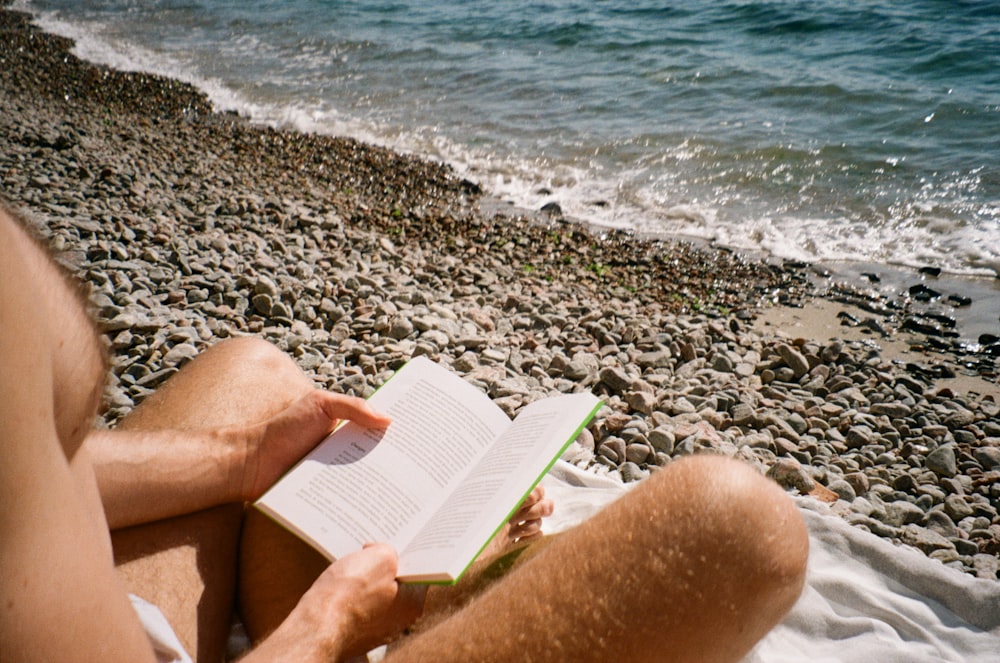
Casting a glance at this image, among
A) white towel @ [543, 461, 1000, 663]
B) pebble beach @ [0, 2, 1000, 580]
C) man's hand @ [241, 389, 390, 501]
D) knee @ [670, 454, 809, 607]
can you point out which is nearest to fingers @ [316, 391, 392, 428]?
man's hand @ [241, 389, 390, 501]

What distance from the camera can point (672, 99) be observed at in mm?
9977

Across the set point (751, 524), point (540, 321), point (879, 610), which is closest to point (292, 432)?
point (751, 524)

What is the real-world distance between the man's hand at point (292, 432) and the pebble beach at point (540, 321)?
539 mm

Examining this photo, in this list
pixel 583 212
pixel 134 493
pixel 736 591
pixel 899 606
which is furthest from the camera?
pixel 583 212

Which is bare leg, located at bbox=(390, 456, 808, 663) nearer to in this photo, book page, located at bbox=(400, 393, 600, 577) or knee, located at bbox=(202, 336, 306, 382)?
book page, located at bbox=(400, 393, 600, 577)

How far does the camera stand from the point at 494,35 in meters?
14.1

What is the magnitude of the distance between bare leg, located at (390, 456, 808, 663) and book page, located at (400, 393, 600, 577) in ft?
0.56

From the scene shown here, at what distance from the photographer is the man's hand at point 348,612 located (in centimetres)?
156

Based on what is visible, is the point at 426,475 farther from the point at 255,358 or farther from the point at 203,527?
the point at 255,358

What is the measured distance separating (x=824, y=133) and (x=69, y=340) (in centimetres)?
866

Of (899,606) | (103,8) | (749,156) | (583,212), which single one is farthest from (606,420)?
(103,8)

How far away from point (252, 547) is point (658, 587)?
113cm

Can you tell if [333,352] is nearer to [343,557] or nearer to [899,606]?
[343,557]

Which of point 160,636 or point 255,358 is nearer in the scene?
point 160,636
